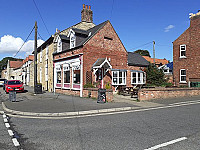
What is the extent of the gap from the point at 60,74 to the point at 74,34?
562 cm

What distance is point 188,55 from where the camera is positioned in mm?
24875

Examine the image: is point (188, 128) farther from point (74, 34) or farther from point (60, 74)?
point (60, 74)

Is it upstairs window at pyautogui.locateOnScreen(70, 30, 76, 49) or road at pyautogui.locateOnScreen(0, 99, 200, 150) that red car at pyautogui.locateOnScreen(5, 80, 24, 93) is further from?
road at pyautogui.locateOnScreen(0, 99, 200, 150)

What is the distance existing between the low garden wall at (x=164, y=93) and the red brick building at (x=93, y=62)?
490 cm

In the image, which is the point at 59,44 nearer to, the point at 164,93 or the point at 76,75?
the point at 76,75

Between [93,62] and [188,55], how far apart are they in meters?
15.7

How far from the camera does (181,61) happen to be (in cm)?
2564

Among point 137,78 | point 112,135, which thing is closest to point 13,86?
point 137,78

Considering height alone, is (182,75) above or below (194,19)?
below

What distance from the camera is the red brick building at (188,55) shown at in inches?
943

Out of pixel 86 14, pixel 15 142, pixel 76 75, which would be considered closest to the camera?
pixel 15 142

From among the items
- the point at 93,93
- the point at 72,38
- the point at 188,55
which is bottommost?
the point at 93,93

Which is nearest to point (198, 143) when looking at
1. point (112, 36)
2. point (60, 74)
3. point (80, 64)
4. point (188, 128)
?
point (188, 128)

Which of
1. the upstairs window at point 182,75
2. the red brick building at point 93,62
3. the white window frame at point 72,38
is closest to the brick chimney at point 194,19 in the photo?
the upstairs window at point 182,75
